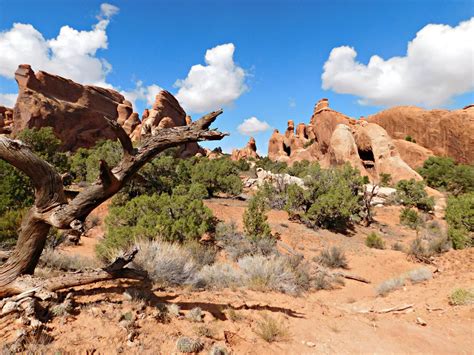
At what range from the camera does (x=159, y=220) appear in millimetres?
9359

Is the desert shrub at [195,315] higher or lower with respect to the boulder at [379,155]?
lower

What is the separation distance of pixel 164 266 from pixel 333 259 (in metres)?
7.61

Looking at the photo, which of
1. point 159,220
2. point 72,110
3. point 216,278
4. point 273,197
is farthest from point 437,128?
point 72,110

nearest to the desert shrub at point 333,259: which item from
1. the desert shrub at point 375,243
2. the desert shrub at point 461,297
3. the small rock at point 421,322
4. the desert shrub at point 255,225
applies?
the desert shrub at point 255,225

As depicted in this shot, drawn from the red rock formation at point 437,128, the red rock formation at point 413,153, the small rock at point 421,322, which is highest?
the red rock formation at point 437,128

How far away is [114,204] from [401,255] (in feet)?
45.2

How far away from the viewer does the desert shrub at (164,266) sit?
531 cm

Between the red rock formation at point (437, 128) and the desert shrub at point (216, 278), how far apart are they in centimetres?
4435

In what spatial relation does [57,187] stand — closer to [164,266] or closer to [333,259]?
[164,266]

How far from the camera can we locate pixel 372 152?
117 feet

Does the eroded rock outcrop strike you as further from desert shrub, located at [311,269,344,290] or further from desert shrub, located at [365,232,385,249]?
desert shrub, located at [311,269,344,290]

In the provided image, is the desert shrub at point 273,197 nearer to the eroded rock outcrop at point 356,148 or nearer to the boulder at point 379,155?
the eroded rock outcrop at point 356,148

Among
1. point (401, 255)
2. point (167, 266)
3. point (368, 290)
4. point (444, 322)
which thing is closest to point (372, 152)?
point (401, 255)

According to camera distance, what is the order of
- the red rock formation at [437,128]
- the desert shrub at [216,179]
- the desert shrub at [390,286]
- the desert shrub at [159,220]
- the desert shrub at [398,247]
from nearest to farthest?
the desert shrub at [390,286], the desert shrub at [159,220], the desert shrub at [398,247], the desert shrub at [216,179], the red rock formation at [437,128]
